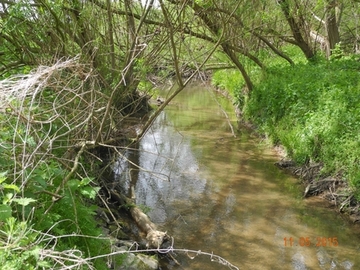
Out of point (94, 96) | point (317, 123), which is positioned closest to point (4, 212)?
point (94, 96)

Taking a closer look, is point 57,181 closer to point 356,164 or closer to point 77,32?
point 77,32

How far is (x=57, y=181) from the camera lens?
402 centimetres

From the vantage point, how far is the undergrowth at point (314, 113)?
22.5 ft

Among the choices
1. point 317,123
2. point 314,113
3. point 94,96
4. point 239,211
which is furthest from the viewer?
point 314,113

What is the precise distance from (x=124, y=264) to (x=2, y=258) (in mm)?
2297

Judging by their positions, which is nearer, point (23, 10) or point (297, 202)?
point (23, 10)

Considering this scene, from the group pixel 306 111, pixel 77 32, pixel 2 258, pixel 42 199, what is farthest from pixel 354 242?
pixel 77 32

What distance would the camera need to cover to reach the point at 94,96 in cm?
489

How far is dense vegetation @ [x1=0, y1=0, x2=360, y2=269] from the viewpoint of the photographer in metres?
3.09
